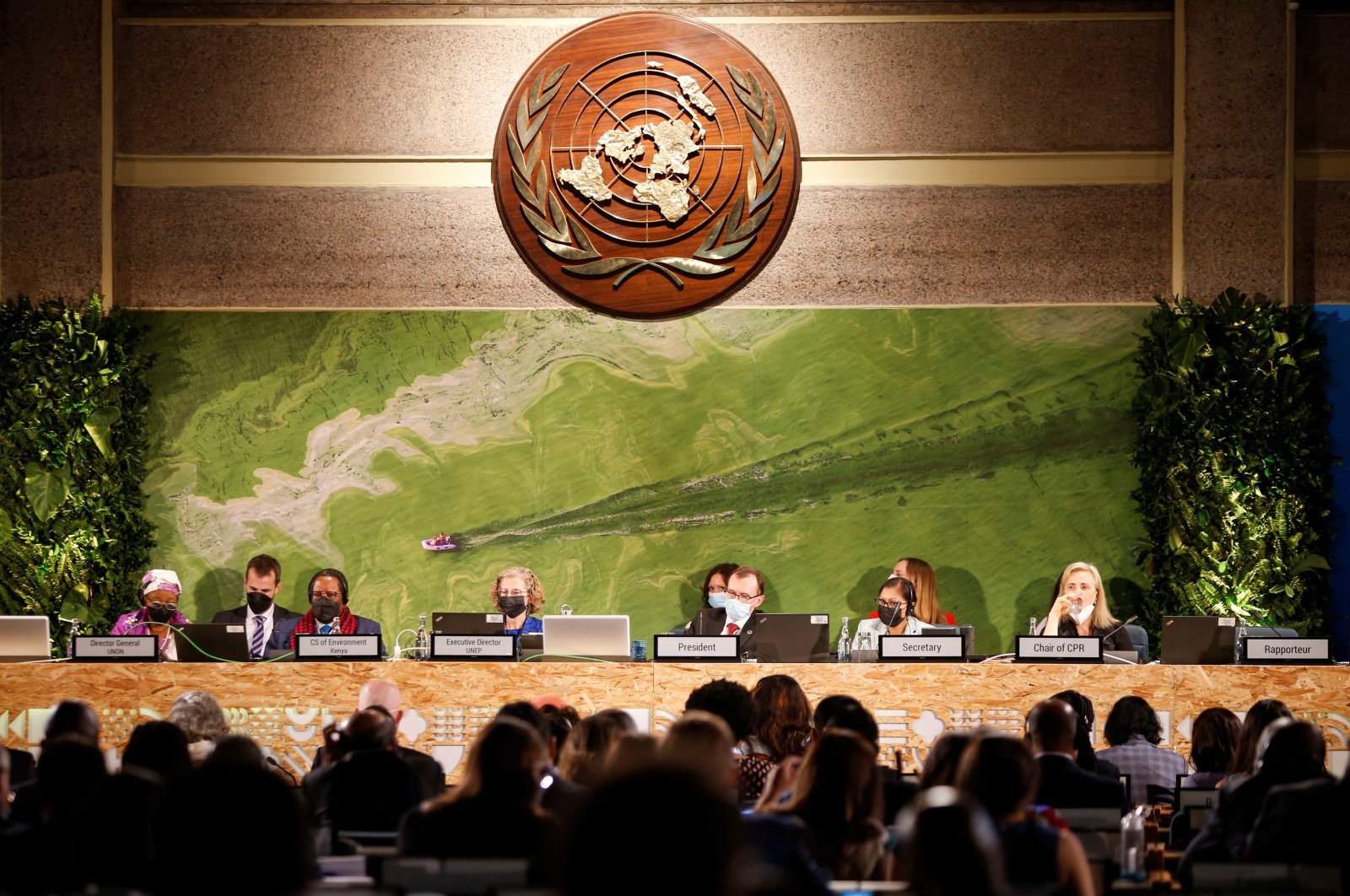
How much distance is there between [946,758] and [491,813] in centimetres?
124

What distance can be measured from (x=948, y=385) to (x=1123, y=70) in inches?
92.2

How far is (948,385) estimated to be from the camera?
30.8 feet

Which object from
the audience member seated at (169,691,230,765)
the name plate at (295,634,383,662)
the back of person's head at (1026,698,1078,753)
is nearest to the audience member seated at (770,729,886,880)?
the back of person's head at (1026,698,1078,753)

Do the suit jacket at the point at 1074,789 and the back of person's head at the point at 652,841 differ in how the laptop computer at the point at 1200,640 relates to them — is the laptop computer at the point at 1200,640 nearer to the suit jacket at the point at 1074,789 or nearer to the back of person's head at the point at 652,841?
the suit jacket at the point at 1074,789

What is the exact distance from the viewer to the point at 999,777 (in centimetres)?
334

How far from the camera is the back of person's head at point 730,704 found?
17.1ft

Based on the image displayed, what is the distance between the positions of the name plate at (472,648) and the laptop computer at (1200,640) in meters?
3.14

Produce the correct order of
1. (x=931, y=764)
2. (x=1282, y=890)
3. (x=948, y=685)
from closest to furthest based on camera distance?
(x=1282, y=890), (x=931, y=764), (x=948, y=685)

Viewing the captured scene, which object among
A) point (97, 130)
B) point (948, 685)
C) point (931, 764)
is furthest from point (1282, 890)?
point (97, 130)

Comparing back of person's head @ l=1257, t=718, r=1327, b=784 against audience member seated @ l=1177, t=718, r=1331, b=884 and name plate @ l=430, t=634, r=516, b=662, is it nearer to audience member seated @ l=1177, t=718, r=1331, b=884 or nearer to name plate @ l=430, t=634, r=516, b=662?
audience member seated @ l=1177, t=718, r=1331, b=884

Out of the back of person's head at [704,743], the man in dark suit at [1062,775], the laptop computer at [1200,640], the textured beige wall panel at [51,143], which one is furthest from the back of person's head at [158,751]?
the textured beige wall panel at [51,143]

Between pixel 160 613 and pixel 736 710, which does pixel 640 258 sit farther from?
pixel 736 710

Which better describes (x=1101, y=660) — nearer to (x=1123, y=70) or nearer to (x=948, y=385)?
(x=948, y=385)

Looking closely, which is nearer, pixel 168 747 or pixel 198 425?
pixel 168 747
